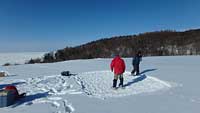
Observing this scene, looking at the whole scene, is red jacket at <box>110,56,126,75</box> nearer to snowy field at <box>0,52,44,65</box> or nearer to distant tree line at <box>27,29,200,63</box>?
snowy field at <box>0,52,44,65</box>

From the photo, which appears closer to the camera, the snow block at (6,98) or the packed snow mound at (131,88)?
the snow block at (6,98)

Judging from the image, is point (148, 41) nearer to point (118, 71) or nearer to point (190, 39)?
point (190, 39)

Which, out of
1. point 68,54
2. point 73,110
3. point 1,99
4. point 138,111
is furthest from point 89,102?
point 68,54

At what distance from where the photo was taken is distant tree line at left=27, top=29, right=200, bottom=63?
61375mm

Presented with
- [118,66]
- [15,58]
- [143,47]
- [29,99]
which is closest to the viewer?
[29,99]

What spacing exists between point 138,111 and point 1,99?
494 centimetres

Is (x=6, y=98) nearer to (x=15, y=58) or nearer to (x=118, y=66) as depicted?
(x=118, y=66)

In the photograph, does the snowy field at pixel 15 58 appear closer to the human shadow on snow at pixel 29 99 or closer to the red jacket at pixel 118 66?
the red jacket at pixel 118 66

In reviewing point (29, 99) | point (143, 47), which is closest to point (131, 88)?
point (29, 99)

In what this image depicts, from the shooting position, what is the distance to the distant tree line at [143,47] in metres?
61.4

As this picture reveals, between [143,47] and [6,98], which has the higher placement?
[143,47]

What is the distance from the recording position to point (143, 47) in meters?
68.2

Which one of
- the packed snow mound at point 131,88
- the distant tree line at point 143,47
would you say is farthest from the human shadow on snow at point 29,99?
the distant tree line at point 143,47

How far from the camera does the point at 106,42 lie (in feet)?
253
